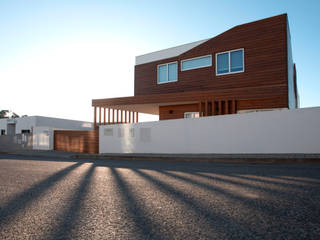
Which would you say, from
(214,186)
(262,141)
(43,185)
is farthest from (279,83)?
(43,185)

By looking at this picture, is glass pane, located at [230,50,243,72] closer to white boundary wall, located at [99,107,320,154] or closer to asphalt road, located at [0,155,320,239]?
white boundary wall, located at [99,107,320,154]

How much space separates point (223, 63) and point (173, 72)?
411cm

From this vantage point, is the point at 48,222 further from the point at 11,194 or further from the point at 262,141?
the point at 262,141

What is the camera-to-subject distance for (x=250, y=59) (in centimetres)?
1566

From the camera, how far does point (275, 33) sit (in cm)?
1502

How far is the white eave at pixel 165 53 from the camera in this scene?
19.0 meters

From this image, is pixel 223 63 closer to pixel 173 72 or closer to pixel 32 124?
pixel 173 72

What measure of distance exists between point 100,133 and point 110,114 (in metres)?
2.84

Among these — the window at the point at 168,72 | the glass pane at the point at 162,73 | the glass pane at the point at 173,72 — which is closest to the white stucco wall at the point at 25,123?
the glass pane at the point at 162,73

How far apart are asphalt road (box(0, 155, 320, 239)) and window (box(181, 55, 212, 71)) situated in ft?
42.4

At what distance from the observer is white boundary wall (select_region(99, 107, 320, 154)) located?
10.0m

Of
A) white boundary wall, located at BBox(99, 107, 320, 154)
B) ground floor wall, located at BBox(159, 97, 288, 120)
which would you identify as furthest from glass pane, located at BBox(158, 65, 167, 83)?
white boundary wall, located at BBox(99, 107, 320, 154)

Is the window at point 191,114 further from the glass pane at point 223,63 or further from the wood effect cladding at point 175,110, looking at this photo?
the glass pane at point 223,63

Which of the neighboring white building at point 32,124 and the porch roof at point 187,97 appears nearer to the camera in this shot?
the porch roof at point 187,97
